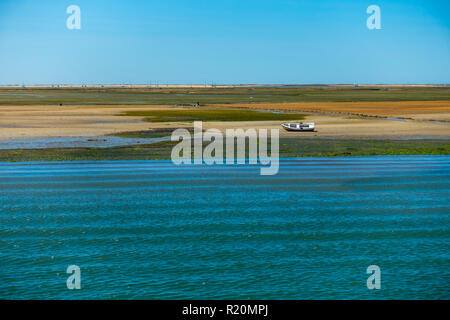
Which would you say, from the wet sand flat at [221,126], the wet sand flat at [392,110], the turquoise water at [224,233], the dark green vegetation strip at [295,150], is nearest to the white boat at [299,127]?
the wet sand flat at [221,126]

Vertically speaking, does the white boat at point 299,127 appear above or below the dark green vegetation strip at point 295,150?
above

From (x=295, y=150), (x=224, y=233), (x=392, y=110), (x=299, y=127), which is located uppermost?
(x=392, y=110)

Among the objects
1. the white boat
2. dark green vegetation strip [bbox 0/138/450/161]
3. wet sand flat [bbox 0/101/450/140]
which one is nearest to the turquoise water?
dark green vegetation strip [bbox 0/138/450/161]

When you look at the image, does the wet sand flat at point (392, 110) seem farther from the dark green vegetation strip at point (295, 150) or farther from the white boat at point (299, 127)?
the dark green vegetation strip at point (295, 150)

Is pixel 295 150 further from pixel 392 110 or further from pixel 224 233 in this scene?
pixel 392 110

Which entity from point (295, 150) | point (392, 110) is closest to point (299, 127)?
point (295, 150)

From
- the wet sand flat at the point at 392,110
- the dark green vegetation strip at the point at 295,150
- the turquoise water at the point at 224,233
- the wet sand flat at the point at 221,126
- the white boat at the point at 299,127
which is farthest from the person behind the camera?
the wet sand flat at the point at 392,110

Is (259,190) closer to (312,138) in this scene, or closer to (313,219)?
(313,219)
